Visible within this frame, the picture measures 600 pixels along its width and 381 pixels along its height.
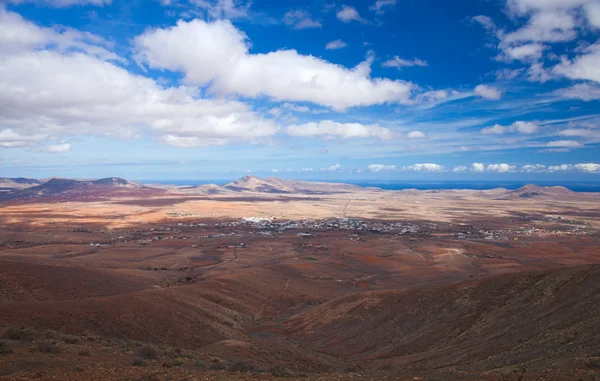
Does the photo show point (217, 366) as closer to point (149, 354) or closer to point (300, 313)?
point (149, 354)

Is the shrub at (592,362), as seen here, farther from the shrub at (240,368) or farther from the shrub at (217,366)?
the shrub at (217,366)

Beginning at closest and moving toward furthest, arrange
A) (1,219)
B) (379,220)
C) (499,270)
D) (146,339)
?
(146,339) → (499,270) → (1,219) → (379,220)

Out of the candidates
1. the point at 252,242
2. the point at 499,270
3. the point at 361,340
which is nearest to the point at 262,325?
the point at 361,340

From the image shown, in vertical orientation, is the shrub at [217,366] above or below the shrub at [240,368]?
below

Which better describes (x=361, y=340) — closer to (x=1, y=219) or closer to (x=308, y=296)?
(x=308, y=296)

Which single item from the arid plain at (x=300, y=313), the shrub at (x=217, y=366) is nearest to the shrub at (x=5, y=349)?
the arid plain at (x=300, y=313)

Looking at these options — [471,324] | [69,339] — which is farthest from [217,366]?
[471,324]

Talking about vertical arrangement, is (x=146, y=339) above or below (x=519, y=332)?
below

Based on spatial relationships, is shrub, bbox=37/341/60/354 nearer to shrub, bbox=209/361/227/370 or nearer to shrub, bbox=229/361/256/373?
shrub, bbox=209/361/227/370

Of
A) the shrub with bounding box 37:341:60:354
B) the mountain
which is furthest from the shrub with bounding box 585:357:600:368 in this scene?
the shrub with bounding box 37:341:60:354
